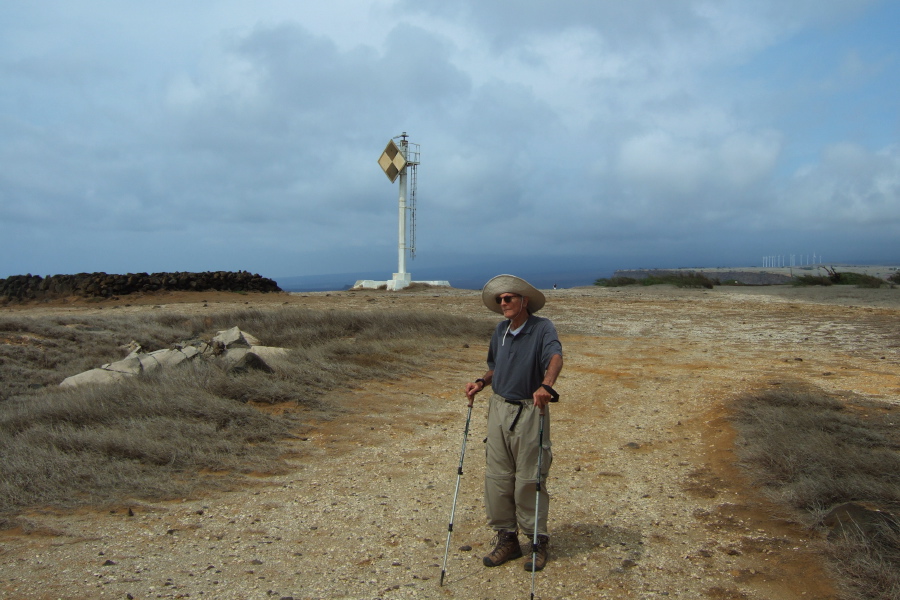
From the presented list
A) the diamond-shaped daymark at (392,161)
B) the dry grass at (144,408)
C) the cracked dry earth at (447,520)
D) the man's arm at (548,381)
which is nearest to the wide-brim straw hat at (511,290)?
the man's arm at (548,381)

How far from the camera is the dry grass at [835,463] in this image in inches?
148

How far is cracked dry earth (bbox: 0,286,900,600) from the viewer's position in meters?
3.91

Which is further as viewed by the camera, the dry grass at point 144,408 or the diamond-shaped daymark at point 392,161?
the diamond-shaped daymark at point 392,161

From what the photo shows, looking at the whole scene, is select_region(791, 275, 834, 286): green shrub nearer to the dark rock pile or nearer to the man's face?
the dark rock pile

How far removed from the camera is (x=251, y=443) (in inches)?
263

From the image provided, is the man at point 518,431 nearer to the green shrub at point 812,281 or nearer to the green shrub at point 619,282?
the green shrub at point 812,281

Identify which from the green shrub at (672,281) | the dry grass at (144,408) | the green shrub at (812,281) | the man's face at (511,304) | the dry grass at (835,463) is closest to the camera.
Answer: the dry grass at (835,463)

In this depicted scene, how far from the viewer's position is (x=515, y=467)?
4.25 metres

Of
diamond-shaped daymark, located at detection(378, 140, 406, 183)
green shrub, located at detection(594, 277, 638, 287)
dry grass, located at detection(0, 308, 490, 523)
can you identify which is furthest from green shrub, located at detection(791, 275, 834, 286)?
dry grass, located at detection(0, 308, 490, 523)

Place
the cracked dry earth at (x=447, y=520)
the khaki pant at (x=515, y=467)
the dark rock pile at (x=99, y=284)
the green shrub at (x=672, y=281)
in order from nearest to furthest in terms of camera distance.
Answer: the cracked dry earth at (x=447, y=520) → the khaki pant at (x=515, y=467) → the dark rock pile at (x=99, y=284) → the green shrub at (x=672, y=281)

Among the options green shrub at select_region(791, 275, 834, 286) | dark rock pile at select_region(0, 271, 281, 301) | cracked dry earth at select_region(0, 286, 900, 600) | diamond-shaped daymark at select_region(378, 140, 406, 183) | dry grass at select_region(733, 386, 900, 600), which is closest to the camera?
dry grass at select_region(733, 386, 900, 600)

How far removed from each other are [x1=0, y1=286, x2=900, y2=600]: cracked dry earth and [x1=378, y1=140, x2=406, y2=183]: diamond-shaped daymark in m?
22.1

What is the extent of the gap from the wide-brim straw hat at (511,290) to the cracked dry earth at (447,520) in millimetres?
1681

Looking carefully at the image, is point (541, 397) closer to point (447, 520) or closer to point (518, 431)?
point (518, 431)
